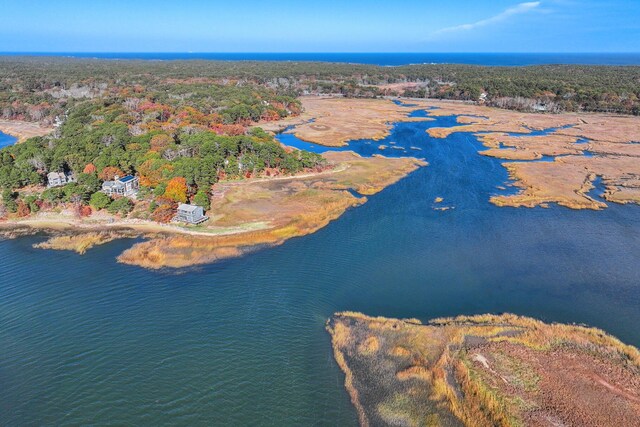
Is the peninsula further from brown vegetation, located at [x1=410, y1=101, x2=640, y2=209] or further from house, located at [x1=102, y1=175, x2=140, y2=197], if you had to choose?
brown vegetation, located at [x1=410, y1=101, x2=640, y2=209]

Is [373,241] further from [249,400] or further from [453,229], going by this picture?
[249,400]

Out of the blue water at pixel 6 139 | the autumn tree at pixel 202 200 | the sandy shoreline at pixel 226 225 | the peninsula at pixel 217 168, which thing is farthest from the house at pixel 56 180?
the blue water at pixel 6 139

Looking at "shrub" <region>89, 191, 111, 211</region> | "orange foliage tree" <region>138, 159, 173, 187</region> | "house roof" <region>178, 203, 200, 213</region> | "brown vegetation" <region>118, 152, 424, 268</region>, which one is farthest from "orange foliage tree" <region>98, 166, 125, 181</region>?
"house roof" <region>178, 203, 200, 213</region>

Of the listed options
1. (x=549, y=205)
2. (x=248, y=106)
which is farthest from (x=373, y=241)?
(x=248, y=106)

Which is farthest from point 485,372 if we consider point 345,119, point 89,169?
point 345,119

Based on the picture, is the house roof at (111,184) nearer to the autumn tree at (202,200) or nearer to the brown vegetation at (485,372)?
the autumn tree at (202,200)
